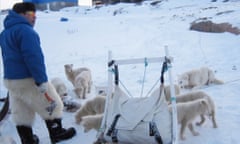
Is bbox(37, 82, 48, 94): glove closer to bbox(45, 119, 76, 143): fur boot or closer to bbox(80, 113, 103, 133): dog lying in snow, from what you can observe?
bbox(45, 119, 76, 143): fur boot

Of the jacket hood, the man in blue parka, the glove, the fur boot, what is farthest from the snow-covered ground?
the jacket hood

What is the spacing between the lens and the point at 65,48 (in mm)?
13078

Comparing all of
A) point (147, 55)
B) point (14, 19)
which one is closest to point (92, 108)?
point (14, 19)

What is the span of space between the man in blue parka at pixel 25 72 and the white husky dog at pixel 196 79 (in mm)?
2907

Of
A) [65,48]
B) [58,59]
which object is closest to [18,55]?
[58,59]

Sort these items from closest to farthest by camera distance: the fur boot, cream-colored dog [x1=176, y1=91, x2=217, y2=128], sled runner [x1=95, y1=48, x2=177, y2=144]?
sled runner [x1=95, y1=48, x2=177, y2=144]
the fur boot
cream-colored dog [x1=176, y1=91, x2=217, y2=128]

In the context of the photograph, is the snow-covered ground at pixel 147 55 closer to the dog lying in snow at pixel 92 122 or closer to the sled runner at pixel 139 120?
the dog lying in snow at pixel 92 122

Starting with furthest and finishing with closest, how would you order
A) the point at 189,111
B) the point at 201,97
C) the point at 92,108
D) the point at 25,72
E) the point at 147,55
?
the point at 147,55 → the point at 92,108 → the point at 201,97 → the point at 189,111 → the point at 25,72

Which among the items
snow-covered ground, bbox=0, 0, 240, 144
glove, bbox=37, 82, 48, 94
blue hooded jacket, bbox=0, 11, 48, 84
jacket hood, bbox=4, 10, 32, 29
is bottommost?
snow-covered ground, bbox=0, 0, 240, 144

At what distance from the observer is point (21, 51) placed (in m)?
3.49

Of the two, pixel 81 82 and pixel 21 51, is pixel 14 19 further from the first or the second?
pixel 81 82

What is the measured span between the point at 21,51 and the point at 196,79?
3597 mm

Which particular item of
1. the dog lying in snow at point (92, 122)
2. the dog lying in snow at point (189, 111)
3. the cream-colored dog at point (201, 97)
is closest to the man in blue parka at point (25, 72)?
the dog lying in snow at point (92, 122)

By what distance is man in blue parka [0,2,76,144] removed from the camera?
346cm
